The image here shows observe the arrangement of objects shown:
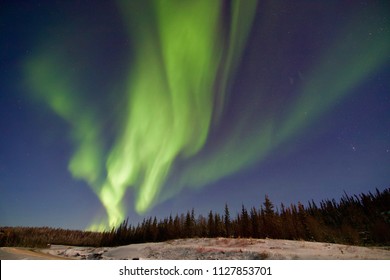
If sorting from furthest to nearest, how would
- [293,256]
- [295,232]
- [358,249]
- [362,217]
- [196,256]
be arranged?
[362,217] < [295,232] < [196,256] < [358,249] < [293,256]

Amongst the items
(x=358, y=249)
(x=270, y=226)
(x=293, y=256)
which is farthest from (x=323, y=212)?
(x=293, y=256)

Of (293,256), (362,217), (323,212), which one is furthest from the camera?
(323,212)

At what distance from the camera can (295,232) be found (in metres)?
21.8

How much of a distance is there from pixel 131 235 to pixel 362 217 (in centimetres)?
3118

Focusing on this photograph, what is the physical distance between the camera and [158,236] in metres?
31.9

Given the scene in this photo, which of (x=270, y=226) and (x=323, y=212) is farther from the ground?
(x=323, y=212)

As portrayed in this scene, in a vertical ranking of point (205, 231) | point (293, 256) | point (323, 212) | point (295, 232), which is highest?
point (323, 212)

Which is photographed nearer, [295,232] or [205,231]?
[295,232]
